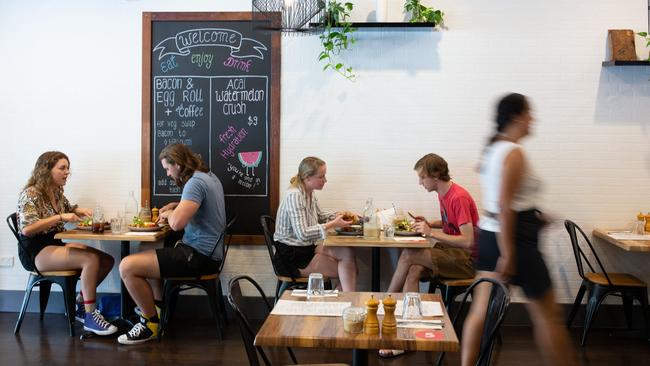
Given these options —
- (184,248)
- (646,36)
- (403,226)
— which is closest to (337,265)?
(403,226)

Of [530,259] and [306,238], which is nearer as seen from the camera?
[530,259]

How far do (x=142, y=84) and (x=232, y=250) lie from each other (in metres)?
1.52

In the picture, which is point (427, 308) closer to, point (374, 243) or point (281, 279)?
point (374, 243)

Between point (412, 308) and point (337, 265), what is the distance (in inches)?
84.2

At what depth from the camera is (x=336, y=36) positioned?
507 centimetres

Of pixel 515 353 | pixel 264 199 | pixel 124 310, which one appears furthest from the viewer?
pixel 264 199

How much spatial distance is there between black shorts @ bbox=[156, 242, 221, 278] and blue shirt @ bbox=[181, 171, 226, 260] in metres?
0.06

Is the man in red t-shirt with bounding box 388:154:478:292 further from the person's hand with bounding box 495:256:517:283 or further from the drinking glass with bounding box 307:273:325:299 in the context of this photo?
the drinking glass with bounding box 307:273:325:299

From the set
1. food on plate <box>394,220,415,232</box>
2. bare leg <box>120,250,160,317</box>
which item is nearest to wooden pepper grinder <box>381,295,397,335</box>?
food on plate <box>394,220,415,232</box>

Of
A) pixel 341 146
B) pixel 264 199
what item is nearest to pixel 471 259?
pixel 341 146

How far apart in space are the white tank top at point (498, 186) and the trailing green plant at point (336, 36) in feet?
7.16

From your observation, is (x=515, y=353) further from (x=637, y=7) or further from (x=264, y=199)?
(x=637, y=7)

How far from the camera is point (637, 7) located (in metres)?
4.98

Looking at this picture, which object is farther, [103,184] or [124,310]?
[103,184]
